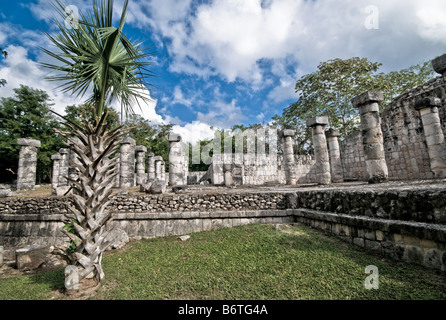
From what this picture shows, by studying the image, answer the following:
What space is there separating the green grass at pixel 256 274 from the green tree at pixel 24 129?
23.8 meters

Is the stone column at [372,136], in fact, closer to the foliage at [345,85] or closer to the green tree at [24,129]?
the foliage at [345,85]

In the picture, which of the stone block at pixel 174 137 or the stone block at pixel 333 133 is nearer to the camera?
the stone block at pixel 174 137

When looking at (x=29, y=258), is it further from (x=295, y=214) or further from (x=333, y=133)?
(x=333, y=133)

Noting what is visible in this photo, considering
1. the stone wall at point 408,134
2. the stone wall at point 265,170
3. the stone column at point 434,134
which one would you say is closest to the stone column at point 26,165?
the stone wall at point 265,170

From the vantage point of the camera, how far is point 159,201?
286 inches

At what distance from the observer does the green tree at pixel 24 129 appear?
72.1 feet

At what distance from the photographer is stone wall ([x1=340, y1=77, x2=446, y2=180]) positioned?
35.9 ft

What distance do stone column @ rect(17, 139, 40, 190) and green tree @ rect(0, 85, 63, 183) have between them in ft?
25.2

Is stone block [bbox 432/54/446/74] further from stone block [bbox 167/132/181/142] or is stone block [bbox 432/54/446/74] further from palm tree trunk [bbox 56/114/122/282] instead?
stone block [bbox 167/132/181/142]

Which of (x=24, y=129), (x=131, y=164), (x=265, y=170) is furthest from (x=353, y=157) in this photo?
(x=24, y=129)

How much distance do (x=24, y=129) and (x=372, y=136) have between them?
31.8m

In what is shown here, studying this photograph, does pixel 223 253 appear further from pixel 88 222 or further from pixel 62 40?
pixel 62 40

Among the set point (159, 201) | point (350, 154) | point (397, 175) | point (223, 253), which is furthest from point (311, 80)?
point (223, 253)
